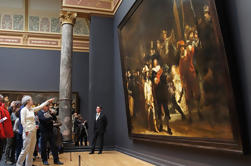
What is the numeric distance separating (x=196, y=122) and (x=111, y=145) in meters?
5.84

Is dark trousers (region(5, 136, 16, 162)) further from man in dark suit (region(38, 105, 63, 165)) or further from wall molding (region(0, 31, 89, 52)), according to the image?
wall molding (region(0, 31, 89, 52))

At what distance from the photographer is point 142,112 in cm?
630

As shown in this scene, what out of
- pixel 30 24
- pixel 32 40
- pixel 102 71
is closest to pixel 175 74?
pixel 102 71

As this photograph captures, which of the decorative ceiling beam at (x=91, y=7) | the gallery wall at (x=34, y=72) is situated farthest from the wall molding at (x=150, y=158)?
the gallery wall at (x=34, y=72)

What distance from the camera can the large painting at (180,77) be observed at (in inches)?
131

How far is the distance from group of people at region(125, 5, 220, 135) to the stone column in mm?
3702

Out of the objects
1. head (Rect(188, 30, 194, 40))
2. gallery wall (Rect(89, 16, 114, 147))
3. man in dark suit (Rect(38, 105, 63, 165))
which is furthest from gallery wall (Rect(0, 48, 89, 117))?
head (Rect(188, 30, 194, 40))

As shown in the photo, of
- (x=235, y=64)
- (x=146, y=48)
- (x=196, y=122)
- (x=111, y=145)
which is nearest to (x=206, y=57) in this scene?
(x=235, y=64)

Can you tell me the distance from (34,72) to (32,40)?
75.6 inches

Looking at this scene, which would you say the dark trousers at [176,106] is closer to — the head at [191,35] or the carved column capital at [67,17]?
the head at [191,35]

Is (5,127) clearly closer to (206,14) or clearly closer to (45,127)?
(45,127)

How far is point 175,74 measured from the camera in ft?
14.8

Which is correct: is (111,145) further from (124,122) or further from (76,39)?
(76,39)

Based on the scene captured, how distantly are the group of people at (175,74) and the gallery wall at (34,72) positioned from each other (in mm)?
8268
